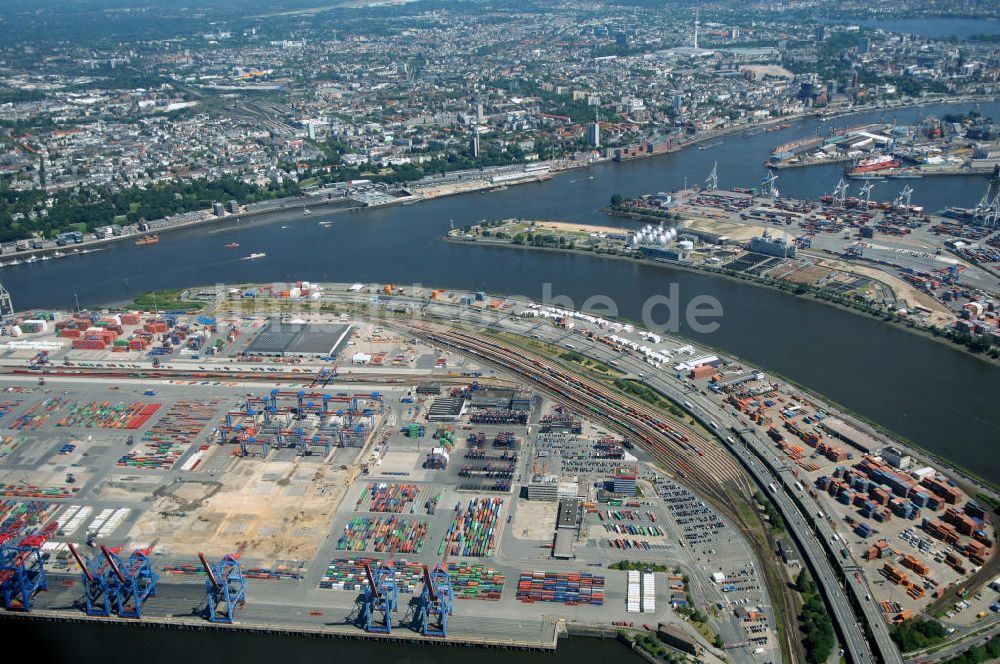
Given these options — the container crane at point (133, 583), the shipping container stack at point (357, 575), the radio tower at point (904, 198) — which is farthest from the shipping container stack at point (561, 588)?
the radio tower at point (904, 198)

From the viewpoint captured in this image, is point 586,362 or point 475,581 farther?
point 586,362

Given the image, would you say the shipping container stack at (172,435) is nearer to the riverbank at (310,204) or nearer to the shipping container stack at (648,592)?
the shipping container stack at (648,592)

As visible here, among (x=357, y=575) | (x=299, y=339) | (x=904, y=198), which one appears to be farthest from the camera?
(x=904, y=198)

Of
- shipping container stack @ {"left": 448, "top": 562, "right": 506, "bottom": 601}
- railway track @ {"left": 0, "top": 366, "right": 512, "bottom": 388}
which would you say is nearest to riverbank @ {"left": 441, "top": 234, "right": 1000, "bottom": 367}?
railway track @ {"left": 0, "top": 366, "right": 512, "bottom": 388}

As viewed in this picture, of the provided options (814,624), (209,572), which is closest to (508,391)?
(209,572)

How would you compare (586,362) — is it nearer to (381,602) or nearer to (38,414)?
(381,602)

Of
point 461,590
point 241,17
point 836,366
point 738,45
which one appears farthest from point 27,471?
point 241,17
